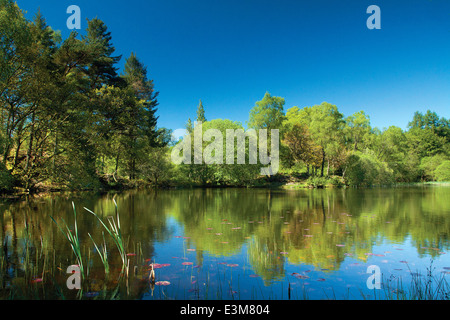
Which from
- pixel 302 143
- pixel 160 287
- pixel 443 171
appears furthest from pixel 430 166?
pixel 160 287

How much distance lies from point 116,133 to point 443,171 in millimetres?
63507

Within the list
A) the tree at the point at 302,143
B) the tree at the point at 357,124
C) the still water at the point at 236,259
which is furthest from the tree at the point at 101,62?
the tree at the point at 357,124

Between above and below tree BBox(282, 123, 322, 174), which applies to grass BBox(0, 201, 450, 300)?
below

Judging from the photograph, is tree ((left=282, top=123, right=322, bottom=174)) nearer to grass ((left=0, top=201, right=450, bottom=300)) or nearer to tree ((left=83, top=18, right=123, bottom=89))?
tree ((left=83, top=18, right=123, bottom=89))

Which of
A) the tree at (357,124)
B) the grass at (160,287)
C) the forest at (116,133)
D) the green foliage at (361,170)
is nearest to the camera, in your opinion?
the grass at (160,287)

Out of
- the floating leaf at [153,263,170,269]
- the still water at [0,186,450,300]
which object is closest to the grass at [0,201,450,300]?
the still water at [0,186,450,300]

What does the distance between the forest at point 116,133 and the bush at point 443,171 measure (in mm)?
209

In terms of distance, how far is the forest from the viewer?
15.5m

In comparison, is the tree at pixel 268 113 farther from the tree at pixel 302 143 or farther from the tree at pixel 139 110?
the tree at pixel 139 110

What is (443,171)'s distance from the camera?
5684 cm

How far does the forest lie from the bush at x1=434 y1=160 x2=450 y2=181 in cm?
21

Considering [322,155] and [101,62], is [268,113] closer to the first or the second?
[322,155]

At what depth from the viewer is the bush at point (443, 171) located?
56.5 metres

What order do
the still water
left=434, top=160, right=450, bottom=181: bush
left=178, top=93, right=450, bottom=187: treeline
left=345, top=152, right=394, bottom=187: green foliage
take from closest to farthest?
the still water < left=178, top=93, right=450, bottom=187: treeline < left=345, top=152, right=394, bottom=187: green foliage < left=434, top=160, right=450, bottom=181: bush
